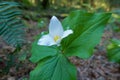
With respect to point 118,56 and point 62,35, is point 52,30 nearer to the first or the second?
point 62,35

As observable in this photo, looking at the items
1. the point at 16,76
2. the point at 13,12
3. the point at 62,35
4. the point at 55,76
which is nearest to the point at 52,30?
the point at 62,35

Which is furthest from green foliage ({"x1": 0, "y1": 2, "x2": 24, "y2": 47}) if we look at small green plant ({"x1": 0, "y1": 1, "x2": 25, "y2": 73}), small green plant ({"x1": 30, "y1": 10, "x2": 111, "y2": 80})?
small green plant ({"x1": 30, "y1": 10, "x2": 111, "y2": 80})

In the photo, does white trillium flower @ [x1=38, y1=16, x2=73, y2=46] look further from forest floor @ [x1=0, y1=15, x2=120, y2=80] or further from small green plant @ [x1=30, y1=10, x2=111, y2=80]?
forest floor @ [x1=0, y1=15, x2=120, y2=80]

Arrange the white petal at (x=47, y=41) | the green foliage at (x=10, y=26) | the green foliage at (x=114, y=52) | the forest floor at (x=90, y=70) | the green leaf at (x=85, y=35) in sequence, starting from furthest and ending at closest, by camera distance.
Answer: the green foliage at (x=114, y=52) < the forest floor at (x=90, y=70) < the green foliage at (x=10, y=26) < the green leaf at (x=85, y=35) < the white petal at (x=47, y=41)

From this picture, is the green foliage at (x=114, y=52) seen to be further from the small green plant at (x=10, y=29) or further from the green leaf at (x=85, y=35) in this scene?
the small green plant at (x=10, y=29)

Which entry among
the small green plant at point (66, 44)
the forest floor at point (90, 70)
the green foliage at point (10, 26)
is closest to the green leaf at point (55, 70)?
the small green plant at point (66, 44)

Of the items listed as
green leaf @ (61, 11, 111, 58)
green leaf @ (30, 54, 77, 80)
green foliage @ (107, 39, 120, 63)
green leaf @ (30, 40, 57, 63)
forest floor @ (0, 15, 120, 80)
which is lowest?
forest floor @ (0, 15, 120, 80)

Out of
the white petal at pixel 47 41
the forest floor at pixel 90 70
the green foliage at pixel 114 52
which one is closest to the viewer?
the white petal at pixel 47 41

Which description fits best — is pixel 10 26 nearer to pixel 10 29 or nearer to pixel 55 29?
pixel 10 29

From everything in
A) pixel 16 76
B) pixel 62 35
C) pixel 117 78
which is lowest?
pixel 117 78
